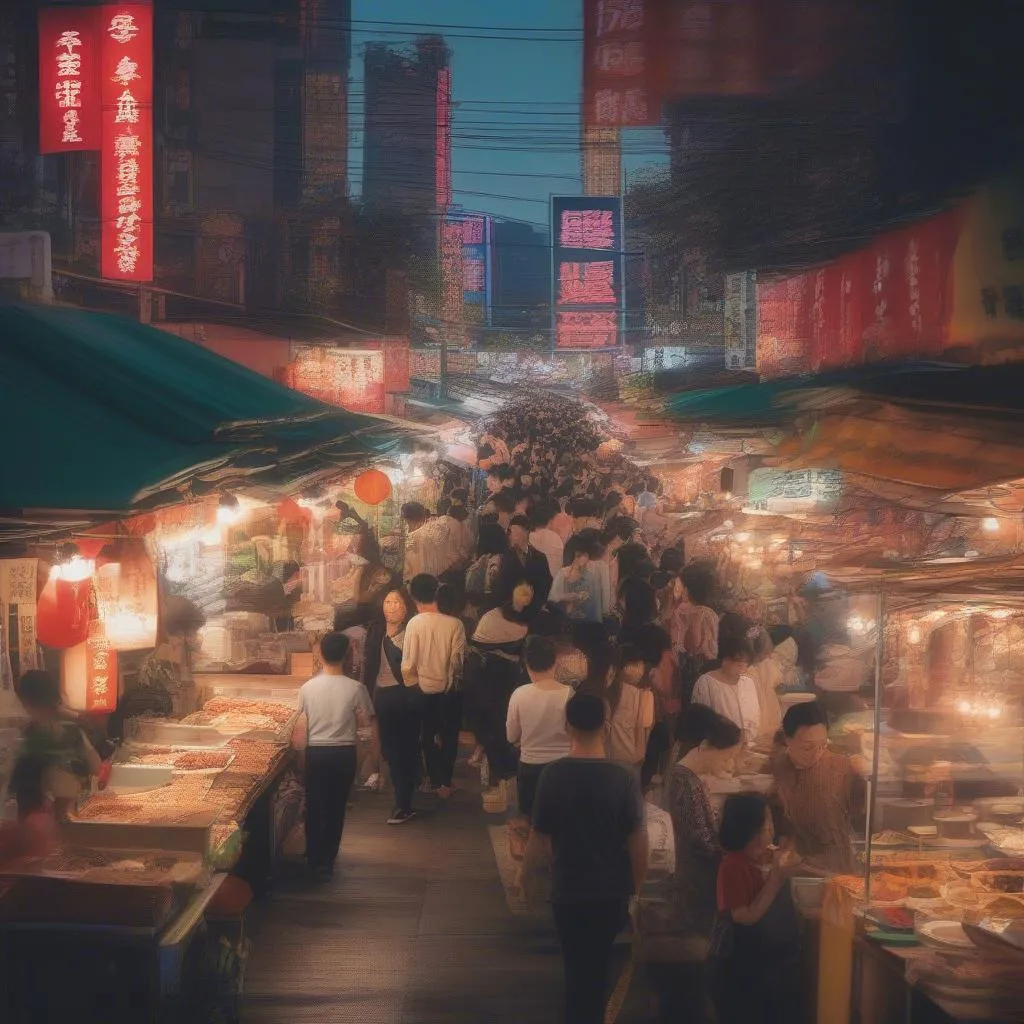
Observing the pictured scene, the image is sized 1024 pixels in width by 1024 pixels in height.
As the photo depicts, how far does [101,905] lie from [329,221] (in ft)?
77.7

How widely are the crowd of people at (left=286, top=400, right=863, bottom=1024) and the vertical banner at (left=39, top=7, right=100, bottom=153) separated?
629 cm

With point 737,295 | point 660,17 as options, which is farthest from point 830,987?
point 737,295

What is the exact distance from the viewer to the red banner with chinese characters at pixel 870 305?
11750mm

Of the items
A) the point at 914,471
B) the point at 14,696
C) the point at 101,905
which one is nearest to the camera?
the point at 101,905

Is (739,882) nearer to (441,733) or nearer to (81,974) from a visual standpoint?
(81,974)

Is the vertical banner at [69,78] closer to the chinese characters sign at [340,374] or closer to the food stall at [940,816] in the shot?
the chinese characters sign at [340,374]

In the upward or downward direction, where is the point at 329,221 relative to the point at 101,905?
upward

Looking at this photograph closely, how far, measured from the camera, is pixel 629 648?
883cm

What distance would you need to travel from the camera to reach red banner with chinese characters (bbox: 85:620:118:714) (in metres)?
7.80

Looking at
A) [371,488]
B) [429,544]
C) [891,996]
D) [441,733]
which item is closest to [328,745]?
[441,733]

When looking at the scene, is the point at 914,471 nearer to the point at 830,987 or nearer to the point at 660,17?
the point at 830,987

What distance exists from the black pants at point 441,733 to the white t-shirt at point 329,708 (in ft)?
6.76

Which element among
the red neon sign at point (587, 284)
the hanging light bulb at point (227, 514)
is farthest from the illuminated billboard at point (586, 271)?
the hanging light bulb at point (227, 514)

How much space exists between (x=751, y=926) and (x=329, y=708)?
4.34 metres
